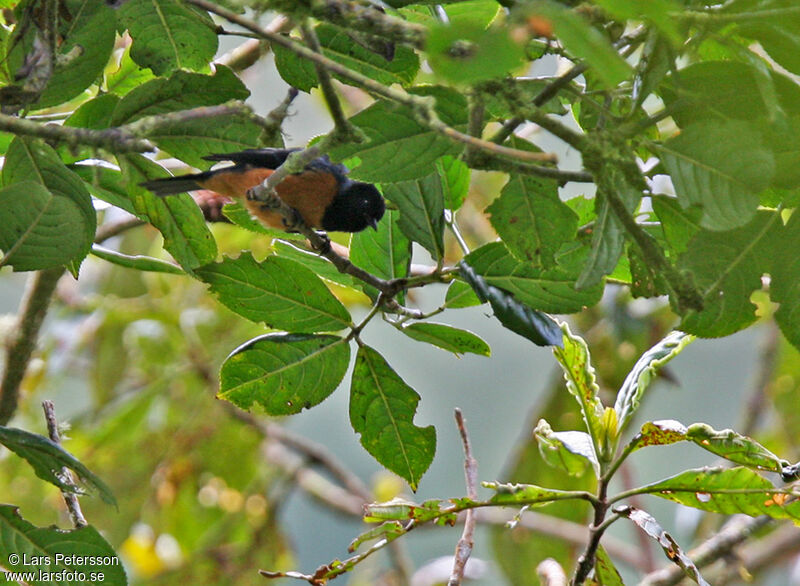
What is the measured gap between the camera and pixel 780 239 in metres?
1.30

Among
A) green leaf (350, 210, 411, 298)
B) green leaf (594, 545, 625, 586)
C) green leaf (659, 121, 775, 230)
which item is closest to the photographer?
green leaf (659, 121, 775, 230)

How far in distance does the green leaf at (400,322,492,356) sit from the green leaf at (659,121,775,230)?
58 cm

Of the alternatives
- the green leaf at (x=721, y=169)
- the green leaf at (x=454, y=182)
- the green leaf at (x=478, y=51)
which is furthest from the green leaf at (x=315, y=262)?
the green leaf at (x=478, y=51)

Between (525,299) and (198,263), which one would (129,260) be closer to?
(198,263)

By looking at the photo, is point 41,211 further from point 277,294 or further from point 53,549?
point 53,549

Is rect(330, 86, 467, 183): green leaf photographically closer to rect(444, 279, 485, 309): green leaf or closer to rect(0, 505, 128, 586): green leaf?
rect(444, 279, 485, 309): green leaf

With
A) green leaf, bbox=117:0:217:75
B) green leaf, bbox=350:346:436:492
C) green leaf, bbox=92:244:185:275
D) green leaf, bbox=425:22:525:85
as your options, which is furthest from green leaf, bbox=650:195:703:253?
green leaf, bbox=92:244:185:275

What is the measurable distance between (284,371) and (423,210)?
1.23 ft

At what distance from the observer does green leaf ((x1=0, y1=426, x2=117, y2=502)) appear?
4.76ft

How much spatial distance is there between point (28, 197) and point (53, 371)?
3.06 metres

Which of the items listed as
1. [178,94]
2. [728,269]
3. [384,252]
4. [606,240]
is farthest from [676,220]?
[178,94]

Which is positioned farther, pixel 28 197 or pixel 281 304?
pixel 281 304

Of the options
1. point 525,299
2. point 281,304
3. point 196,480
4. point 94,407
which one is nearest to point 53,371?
point 94,407

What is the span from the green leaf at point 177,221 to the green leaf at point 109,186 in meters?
0.08
